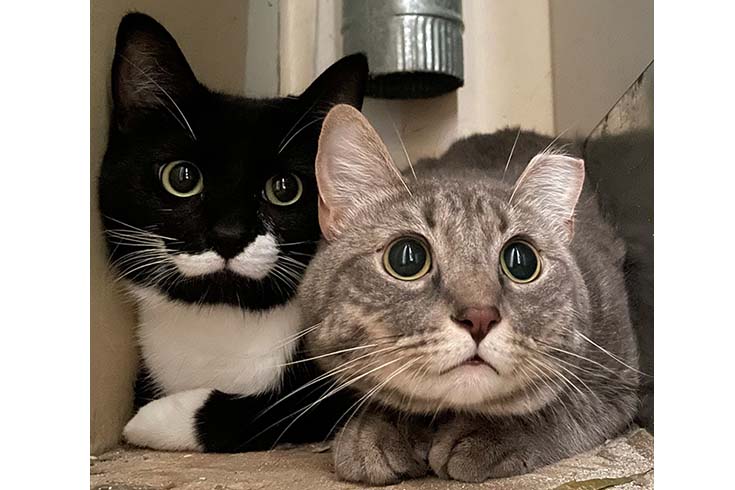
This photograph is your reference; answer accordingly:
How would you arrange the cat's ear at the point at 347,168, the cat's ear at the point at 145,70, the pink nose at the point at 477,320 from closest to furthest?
the pink nose at the point at 477,320 < the cat's ear at the point at 347,168 < the cat's ear at the point at 145,70

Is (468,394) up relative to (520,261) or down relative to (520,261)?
down

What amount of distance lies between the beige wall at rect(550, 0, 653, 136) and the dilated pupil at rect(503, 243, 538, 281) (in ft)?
1.10

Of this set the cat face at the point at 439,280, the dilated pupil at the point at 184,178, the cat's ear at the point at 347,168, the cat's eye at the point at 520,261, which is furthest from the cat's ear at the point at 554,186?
the dilated pupil at the point at 184,178

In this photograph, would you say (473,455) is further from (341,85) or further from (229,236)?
(341,85)

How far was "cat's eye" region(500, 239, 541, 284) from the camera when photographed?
1146mm

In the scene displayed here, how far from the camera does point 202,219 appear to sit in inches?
51.4

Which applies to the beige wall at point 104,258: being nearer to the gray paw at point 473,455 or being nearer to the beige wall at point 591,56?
the gray paw at point 473,455

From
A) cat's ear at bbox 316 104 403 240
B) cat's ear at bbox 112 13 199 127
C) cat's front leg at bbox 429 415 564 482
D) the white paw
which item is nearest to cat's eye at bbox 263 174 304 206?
cat's ear at bbox 316 104 403 240

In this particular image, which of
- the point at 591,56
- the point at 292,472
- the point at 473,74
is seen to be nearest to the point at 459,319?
the point at 292,472

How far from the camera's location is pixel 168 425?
1.30 metres

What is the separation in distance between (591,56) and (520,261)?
0.53 metres

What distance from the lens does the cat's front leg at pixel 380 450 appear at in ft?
3.58

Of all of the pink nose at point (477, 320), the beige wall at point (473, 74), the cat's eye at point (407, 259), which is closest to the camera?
the pink nose at point (477, 320)
